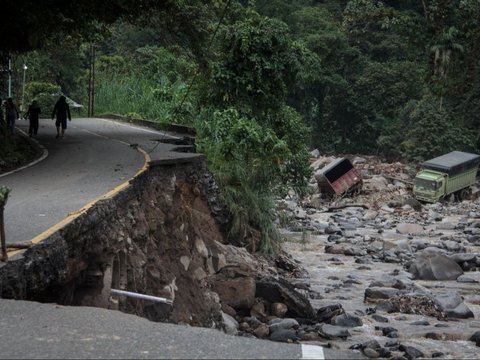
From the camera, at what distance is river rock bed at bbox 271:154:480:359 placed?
1382 centimetres

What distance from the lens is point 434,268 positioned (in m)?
20.7

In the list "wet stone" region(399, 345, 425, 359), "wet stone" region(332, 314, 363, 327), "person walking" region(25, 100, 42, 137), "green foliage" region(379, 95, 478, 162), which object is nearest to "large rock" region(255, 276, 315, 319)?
"wet stone" region(332, 314, 363, 327)

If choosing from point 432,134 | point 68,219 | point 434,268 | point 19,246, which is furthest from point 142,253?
point 432,134

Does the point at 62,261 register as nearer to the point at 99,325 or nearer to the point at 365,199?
the point at 99,325

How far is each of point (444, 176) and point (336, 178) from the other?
219 inches

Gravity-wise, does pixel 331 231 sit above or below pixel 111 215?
Answer: below

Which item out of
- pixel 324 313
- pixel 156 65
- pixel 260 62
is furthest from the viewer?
pixel 156 65

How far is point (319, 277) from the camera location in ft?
68.3

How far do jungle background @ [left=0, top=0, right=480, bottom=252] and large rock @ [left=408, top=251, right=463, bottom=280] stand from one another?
4118mm

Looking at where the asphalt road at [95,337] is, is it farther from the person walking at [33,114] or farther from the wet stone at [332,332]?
the person walking at [33,114]

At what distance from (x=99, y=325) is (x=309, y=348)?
181 cm

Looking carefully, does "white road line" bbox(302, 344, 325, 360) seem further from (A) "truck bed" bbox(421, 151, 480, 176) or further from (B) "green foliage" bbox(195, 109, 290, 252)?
(A) "truck bed" bbox(421, 151, 480, 176)

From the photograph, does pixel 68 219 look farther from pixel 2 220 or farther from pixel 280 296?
pixel 280 296

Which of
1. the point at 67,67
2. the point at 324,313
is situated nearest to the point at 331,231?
the point at 324,313
